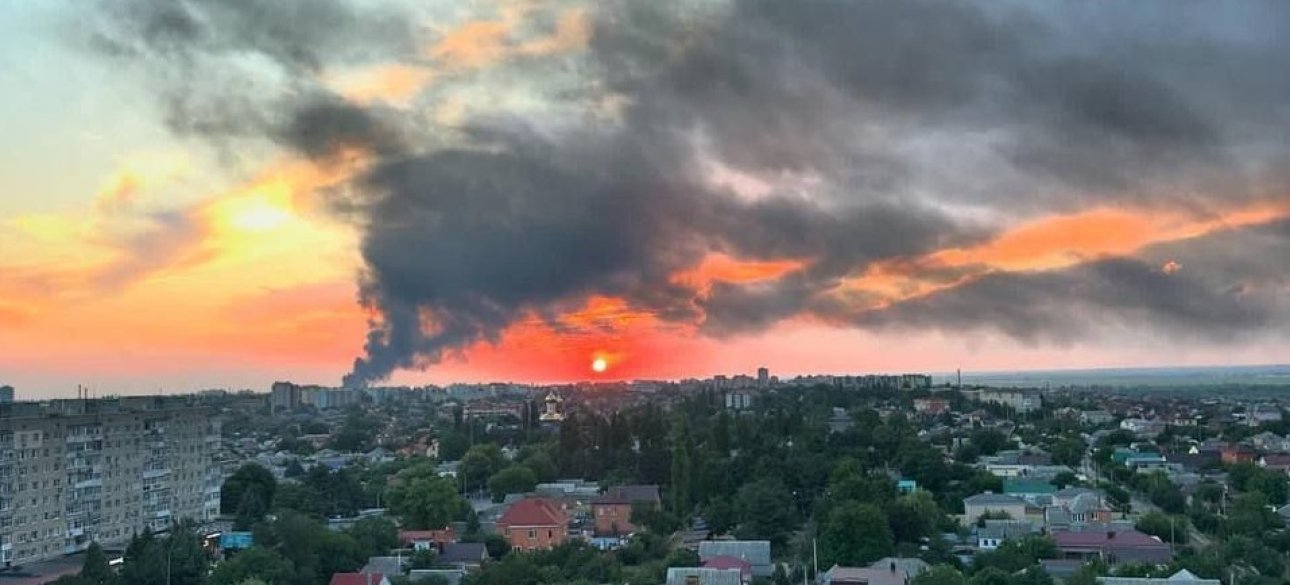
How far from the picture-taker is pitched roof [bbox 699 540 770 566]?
18469mm

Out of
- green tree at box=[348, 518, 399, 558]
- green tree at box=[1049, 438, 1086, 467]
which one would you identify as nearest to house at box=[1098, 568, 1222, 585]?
green tree at box=[348, 518, 399, 558]

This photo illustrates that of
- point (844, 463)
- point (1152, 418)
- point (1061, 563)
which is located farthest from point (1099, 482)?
point (1152, 418)

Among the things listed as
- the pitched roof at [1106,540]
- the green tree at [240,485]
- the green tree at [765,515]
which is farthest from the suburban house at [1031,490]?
the green tree at [240,485]

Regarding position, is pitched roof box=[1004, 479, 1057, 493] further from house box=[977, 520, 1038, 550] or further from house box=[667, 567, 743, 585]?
house box=[667, 567, 743, 585]

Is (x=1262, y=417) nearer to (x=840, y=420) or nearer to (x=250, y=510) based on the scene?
(x=840, y=420)

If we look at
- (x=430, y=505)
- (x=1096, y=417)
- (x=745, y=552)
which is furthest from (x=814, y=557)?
(x=1096, y=417)

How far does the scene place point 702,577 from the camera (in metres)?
16.1

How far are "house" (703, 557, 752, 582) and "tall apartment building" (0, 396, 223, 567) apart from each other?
42.5ft

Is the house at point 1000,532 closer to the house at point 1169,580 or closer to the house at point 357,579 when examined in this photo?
the house at point 1169,580

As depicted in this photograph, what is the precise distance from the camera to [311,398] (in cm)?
10250

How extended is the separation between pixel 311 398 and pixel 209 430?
77.6 meters

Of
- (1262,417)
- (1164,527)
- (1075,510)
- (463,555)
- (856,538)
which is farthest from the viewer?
(1262,417)

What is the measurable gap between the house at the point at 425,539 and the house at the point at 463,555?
0.29 meters

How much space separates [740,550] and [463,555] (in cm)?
496
